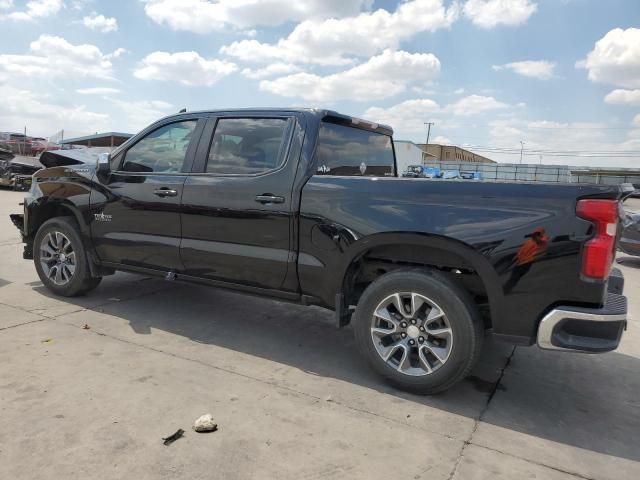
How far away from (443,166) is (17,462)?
62528 mm

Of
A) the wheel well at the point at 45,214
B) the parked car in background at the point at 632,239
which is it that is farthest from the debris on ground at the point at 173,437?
the parked car in background at the point at 632,239

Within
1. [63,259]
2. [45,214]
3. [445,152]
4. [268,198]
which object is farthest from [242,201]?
[445,152]

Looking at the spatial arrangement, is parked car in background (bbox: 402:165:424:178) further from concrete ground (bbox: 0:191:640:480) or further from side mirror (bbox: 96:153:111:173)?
side mirror (bbox: 96:153:111:173)

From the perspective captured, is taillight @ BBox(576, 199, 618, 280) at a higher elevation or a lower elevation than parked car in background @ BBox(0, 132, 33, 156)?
lower

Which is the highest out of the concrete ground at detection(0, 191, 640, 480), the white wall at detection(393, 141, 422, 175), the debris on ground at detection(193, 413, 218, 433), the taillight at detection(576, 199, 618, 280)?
the white wall at detection(393, 141, 422, 175)

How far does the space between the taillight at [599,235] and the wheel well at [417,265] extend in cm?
67

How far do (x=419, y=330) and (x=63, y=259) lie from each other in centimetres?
379

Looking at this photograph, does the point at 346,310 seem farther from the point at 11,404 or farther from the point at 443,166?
the point at 443,166

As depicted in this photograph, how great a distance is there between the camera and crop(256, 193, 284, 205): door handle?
378cm

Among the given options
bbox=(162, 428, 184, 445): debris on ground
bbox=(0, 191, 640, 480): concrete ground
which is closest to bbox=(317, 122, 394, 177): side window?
bbox=(0, 191, 640, 480): concrete ground

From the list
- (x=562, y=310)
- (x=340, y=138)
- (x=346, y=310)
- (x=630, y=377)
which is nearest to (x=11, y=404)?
(x=346, y=310)

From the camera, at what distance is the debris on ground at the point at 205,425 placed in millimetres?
2816

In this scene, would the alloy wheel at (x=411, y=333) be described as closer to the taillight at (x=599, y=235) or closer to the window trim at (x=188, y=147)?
the taillight at (x=599, y=235)

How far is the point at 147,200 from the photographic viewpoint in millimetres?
4496
